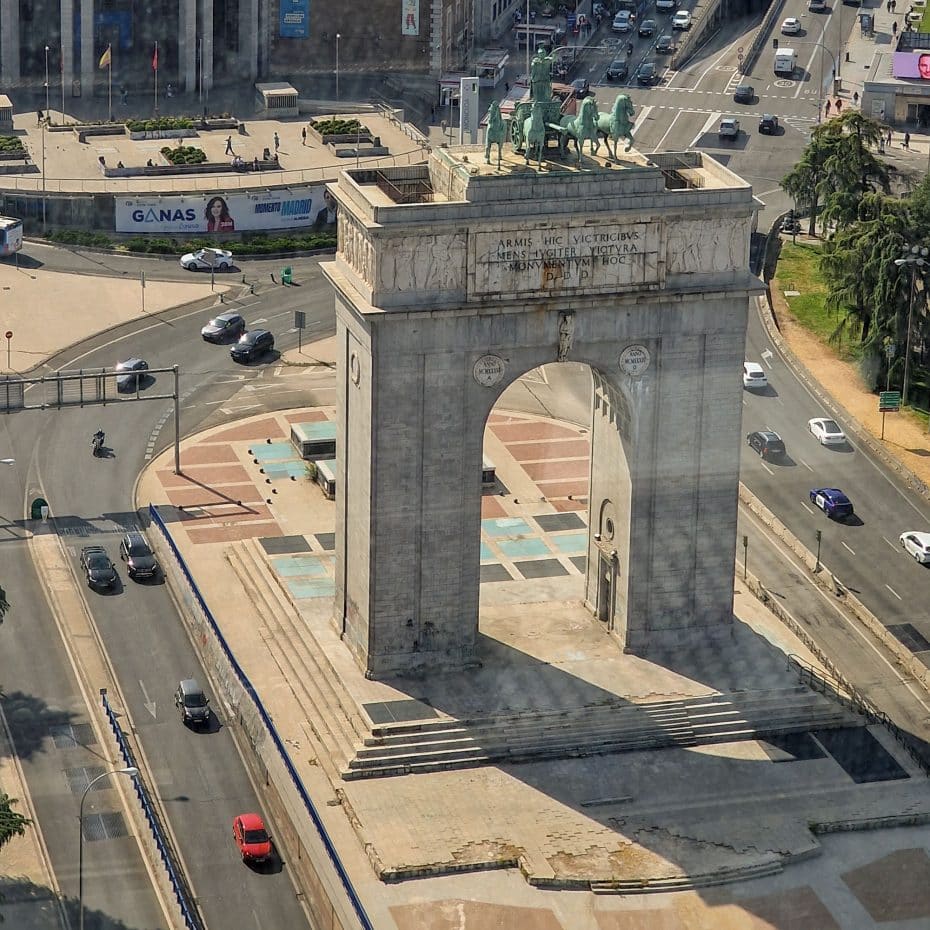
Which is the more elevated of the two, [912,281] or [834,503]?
[912,281]

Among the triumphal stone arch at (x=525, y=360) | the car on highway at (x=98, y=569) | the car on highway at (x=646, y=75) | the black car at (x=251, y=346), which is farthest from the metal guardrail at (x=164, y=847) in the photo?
the car on highway at (x=646, y=75)

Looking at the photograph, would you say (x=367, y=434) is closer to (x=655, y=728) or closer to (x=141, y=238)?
(x=655, y=728)

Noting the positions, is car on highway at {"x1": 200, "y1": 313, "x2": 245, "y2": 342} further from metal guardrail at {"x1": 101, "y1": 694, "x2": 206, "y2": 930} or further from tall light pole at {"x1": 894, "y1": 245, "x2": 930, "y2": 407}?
metal guardrail at {"x1": 101, "y1": 694, "x2": 206, "y2": 930}

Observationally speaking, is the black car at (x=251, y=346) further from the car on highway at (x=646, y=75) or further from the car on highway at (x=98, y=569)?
the car on highway at (x=646, y=75)

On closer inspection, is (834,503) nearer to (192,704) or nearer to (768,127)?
(192,704)

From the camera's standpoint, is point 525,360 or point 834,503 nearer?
point 525,360

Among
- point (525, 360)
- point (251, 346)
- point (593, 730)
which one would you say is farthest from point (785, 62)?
point (593, 730)

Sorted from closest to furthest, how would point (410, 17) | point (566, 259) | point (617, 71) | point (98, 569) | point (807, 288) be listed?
point (566, 259)
point (98, 569)
point (807, 288)
point (410, 17)
point (617, 71)
